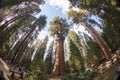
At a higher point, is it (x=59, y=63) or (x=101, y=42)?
(x=101, y=42)

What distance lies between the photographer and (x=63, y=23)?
73.6 feet

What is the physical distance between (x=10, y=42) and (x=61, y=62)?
6.20 meters

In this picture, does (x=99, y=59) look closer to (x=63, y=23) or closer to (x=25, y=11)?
(x=63, y=23)

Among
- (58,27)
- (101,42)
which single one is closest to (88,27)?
(101,42)

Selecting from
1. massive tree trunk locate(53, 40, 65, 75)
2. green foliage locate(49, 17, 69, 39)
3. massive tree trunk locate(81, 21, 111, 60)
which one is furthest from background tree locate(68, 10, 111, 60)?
massive tree trunk locate(53, 40, 65, 75)

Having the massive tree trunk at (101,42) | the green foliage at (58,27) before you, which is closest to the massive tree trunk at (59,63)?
the green foliage at (58,27)

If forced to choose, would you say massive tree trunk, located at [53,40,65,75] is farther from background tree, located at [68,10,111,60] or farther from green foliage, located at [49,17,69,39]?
background tree, located at [68,10,111,60]

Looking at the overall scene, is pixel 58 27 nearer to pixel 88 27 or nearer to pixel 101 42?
pixel 88 27

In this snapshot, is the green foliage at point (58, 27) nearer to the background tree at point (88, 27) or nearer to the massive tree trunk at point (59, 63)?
the massive tree trunk at point (59, 63)

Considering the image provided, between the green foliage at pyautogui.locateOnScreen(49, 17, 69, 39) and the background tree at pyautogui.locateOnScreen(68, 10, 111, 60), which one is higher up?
the background tree at pyautogui.locateOnScreen(68, 10, 111, 60)

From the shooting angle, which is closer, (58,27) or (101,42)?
(101,42)

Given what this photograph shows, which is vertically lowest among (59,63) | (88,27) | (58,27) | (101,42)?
(59,63)

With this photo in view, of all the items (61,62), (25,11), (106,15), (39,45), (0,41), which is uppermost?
(106,15)

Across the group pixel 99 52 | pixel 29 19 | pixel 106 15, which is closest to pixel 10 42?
pixel 29 19
